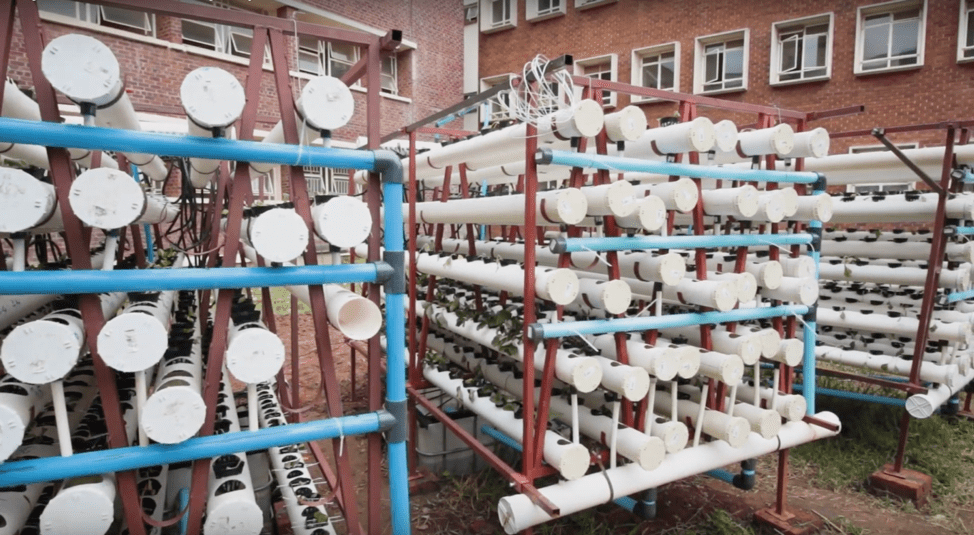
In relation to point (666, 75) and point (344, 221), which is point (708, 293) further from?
point (666, 75)

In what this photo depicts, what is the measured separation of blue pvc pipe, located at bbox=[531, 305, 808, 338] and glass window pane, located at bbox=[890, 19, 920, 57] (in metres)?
11.1

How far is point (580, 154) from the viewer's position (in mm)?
2676

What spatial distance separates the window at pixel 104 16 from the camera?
383 inches

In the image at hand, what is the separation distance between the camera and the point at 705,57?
540 inches

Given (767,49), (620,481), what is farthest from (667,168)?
(767,49)

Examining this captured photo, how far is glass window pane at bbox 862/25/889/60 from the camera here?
1141 cm

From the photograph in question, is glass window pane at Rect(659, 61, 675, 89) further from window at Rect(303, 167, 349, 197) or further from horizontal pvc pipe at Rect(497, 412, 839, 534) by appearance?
horizontal pvc pipe at Rect(497, 412, 839, 534)

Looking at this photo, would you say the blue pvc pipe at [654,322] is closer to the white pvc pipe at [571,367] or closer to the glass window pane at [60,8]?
the white pvc pipe at [571,367]

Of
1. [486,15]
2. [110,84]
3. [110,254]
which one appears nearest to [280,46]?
[110,84]

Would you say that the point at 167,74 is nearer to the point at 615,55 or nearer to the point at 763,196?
the point at 615,55

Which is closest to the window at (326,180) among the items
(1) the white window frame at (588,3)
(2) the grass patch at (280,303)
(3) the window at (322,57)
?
(3) the window at (322,57)

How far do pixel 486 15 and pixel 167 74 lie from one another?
9.39 m

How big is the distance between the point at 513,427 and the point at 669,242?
50.5 inches

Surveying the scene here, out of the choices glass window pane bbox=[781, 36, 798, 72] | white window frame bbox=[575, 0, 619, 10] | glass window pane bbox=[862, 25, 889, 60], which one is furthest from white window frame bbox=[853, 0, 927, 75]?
white window frame bbox=[575, 0, 619, 10]
